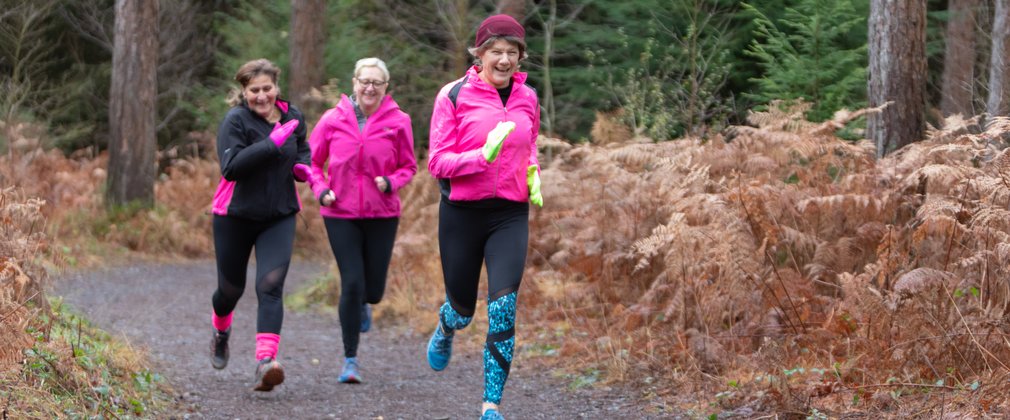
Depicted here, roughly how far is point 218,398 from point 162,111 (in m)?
23.3

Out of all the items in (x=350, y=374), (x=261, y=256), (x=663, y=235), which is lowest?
(x=350, y=374)

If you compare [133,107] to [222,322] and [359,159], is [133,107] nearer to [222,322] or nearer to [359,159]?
[222,322]

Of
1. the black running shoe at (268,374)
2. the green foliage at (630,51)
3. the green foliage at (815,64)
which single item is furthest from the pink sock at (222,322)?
the green foliage at (630,51)

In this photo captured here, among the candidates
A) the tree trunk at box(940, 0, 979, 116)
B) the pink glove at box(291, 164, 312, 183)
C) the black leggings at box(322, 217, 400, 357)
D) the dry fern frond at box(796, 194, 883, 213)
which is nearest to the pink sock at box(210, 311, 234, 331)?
the black leggings at box(322, 217, 400, 357)

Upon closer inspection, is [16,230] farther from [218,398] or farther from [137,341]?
[137,341]

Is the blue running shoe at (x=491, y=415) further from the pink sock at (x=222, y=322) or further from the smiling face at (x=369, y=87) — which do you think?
the smiling face at (x=369, y=87)

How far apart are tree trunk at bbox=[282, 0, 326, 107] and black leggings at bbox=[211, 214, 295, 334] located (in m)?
13.4

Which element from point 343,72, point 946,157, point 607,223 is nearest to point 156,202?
point 343,72

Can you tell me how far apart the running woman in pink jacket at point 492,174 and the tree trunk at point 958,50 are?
11.1 m

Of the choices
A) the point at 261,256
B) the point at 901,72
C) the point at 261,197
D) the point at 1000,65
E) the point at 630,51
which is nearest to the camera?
the point at 261,197

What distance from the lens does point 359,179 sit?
760 cm

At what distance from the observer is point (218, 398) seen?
23.5 ft

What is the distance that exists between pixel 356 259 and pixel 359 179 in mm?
550

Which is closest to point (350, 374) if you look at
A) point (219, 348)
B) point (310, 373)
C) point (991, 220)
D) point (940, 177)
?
point (310, 373)
